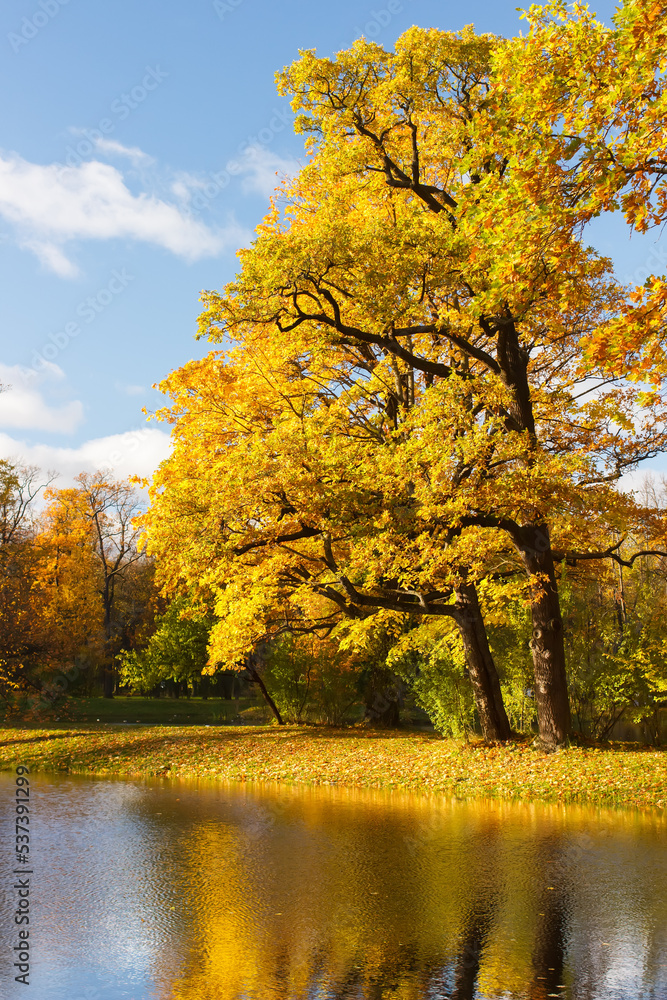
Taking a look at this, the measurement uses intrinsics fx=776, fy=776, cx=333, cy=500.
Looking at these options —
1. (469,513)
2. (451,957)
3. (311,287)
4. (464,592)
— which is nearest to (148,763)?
(464,592)

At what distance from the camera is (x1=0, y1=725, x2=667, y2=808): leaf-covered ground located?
13070 mm

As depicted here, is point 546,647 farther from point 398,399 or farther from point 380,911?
point 380,911

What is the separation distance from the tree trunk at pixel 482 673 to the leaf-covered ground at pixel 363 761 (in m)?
0.62

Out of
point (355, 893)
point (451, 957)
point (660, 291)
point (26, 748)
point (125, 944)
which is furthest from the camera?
point (26, 748)

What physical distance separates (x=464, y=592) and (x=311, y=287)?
24.9 ft

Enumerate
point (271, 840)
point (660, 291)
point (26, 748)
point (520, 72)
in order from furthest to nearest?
1. point (26, 748)
2. point (271, 840)
3. point (520, 72)
4. point (660, 291)

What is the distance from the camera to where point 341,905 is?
6.84 meters

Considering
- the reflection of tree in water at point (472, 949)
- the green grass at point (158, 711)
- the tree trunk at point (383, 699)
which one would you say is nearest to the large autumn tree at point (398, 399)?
the reflection of tree in water at point (472, 949)

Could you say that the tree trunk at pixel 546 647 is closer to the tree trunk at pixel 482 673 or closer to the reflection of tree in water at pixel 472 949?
the tree trunk at pixel 482 673

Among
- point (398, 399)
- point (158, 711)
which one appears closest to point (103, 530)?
point (158, 711)

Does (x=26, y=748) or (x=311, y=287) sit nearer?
(x=311, y=287)

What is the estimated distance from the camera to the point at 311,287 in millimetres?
15211

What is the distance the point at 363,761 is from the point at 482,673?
3.43m

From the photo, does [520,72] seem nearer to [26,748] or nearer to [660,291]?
[660,291]
